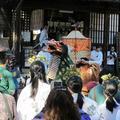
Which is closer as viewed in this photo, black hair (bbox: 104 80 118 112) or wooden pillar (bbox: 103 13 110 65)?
black hair (bbox: 104 80 118 112)

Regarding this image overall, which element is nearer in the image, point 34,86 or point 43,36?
point 34,86

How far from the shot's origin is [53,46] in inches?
372

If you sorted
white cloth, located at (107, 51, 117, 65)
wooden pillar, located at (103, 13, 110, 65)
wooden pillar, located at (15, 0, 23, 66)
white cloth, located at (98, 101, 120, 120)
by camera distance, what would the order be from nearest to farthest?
white cloth, located at (98, 101, 120, 120), wooden pillar, located at (15, 0, 23, 66), wooden pillar, located at (103, 13, 110, 65), white cloth, located at (107, 51, 117, 65)

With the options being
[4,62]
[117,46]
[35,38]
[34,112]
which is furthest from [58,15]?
[34,112]

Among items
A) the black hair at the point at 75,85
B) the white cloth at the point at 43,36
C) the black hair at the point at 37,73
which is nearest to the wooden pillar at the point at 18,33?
the white cloth at the point at 43,36

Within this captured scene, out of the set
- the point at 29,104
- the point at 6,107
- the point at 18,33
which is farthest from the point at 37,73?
the point at 18,33

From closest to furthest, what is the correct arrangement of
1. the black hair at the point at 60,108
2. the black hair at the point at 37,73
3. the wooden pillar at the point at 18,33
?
1. the black hair at the point at 60,108
2. the black hair at the point at 37,73
3. the wooden pillar at the point at 18,33

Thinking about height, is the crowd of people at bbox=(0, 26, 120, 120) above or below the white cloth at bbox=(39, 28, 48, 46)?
below

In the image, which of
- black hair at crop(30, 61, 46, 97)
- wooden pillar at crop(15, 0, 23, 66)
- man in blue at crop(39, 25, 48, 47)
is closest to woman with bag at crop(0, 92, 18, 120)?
black hair at crop(30, 61, 46, 97)

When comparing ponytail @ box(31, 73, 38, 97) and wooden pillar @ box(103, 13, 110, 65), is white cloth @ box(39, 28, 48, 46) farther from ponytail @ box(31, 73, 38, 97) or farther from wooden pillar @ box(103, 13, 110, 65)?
ponytail @ box(31, 73, 38, 97)

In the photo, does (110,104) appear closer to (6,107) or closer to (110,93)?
(110,93)

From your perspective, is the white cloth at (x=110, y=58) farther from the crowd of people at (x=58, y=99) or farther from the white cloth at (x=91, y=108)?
the white cloth at (x=91, y=108)

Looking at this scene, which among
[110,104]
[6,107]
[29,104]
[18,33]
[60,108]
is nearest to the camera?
[60,108]

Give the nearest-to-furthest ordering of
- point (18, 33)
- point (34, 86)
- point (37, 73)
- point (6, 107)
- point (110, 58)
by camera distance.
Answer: point (6, 107) → point (34, 86) → point (37, 73) → point (18, 33) → point (110, 58)
